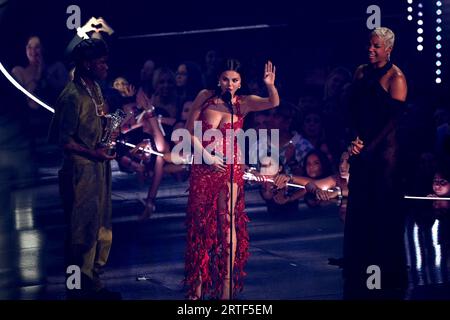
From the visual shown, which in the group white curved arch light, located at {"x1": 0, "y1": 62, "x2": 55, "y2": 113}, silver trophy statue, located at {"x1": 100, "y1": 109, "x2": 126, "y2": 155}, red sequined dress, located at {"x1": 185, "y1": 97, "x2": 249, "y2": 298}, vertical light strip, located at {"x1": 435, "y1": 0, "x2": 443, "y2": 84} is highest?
vertical light strip, located at {"x1": 435, "y1": 0, "x2": 443, "y2": 84}

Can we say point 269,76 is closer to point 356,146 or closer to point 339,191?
point 356,146

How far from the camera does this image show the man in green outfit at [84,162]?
877 centimetres

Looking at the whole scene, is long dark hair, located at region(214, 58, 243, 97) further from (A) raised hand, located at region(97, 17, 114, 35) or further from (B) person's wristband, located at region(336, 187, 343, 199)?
(B) person's wristband, located at region(336, 187, 343, 199)

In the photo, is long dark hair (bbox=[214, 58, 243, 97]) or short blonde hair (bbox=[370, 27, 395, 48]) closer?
long dark hair (bbox=[214, 58, 243, 97])

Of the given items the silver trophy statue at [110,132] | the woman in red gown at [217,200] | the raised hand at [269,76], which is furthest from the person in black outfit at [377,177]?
the silver trophy statue at [110,132]

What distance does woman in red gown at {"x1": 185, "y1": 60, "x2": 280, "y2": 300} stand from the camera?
27.9 ft

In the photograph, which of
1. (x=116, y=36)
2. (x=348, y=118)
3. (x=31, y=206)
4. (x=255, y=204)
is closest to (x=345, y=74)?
(x=348, y=118)

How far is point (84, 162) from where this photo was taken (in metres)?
8.82

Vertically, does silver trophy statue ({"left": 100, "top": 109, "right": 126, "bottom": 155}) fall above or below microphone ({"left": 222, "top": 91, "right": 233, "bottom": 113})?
below

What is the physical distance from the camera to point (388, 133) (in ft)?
29.1

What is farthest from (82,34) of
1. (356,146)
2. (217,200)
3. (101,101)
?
(356,146)

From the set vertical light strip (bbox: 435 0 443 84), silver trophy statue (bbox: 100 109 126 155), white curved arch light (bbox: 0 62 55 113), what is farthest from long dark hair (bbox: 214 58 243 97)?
vertical light strip (bbox: 435 0 443 84)

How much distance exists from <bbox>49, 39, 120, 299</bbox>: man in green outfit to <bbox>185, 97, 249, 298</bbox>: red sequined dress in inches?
27.2
